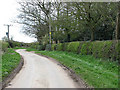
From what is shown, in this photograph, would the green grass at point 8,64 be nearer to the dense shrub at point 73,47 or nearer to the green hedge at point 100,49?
the green hedge at point 100,49

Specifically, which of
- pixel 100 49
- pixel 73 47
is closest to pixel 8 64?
pixel 100 49

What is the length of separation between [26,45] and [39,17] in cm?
2781

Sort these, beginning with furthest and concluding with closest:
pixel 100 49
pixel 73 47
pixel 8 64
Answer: pixel 73 47, pixel 100 49, pixel 8 64

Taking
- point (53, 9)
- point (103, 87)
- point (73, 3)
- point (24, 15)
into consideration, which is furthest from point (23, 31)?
point (103, 87)

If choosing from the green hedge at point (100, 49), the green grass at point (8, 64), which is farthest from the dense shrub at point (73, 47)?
the green grass at point (8, 64)

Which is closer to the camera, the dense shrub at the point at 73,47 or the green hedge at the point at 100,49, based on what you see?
the green hedge at the point at 100,49

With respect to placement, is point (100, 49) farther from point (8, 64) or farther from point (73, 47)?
point (8, 64)

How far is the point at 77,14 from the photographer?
52.4 ft

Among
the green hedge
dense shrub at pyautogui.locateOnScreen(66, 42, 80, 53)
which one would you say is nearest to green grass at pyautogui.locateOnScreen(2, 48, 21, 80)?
the green hedge

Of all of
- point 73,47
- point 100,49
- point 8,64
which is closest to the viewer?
point 8,64

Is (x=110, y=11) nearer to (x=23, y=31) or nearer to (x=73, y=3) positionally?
(x=73, y=3)

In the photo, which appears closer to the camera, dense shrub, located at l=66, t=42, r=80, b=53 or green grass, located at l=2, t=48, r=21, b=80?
green grass, located at l=2, t=48, r=21, b=80

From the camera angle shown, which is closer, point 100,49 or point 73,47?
point 100,49

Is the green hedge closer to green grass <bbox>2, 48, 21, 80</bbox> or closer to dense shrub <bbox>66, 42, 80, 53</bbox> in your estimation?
dense shrub <bbox>66, 42, 80, 53</bbox>
